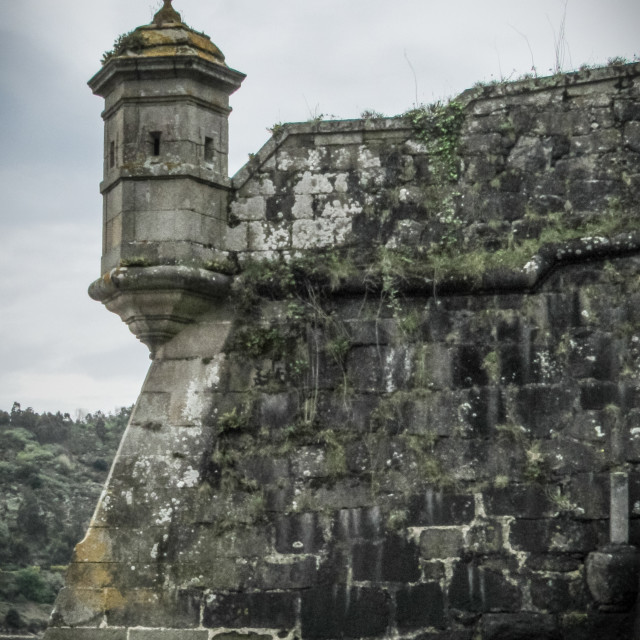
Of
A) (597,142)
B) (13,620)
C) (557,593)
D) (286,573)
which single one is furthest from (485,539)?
(13,620)

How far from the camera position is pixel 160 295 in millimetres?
8539

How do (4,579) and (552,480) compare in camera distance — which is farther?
(4,579)

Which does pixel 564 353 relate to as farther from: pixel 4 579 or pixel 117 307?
→ pixel 4 579

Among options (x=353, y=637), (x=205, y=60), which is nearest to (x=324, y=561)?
(x=353, y=637)

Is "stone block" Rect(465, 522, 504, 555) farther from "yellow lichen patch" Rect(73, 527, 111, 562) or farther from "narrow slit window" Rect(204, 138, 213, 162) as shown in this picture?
"narrow slit window" Rect(204, 138, 213, 162)

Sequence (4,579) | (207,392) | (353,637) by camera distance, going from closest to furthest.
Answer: (353,637)
(207,392)
(4,579)

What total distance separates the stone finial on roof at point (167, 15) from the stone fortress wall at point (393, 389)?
1134mm

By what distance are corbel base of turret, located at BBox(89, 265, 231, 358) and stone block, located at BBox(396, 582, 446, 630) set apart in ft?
7.94

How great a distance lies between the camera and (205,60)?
28.7 feet

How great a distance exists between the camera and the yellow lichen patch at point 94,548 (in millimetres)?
8289

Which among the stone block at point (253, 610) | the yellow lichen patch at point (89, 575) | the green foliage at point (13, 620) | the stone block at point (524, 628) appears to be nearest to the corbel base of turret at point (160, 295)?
the yellow lichen patch at point (89, 575)

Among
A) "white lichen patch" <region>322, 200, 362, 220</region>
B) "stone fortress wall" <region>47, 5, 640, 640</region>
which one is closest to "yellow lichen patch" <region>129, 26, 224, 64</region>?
"stone fortress wall" <region>47, 5, 640, 640</region>

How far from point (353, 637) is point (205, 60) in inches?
162

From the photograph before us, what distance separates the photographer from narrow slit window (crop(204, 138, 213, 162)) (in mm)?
8914
